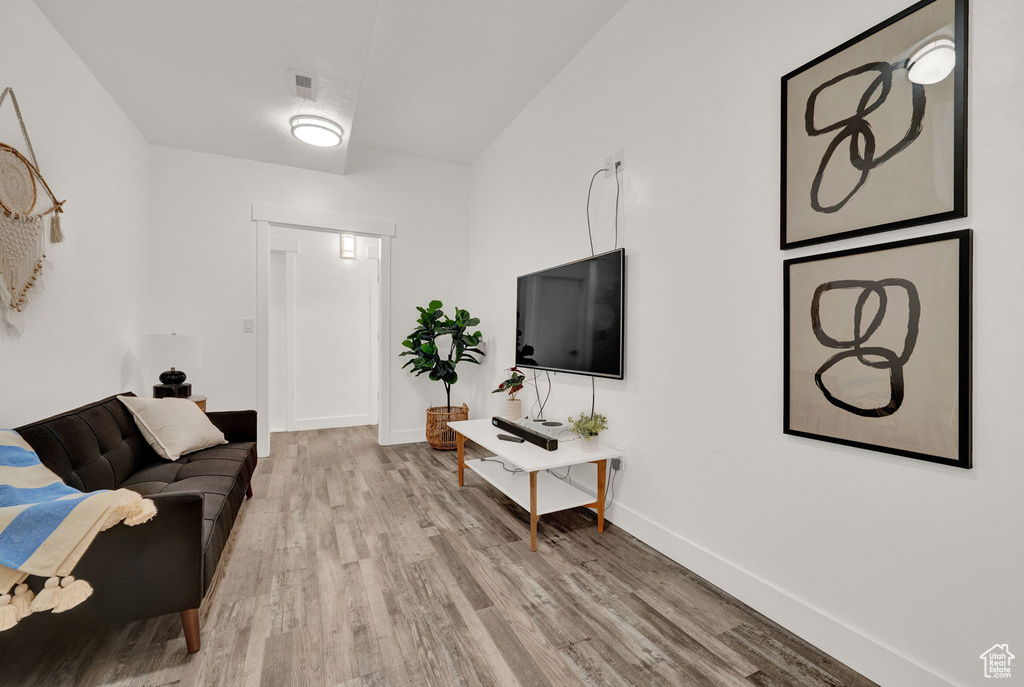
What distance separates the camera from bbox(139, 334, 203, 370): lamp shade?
3.13m

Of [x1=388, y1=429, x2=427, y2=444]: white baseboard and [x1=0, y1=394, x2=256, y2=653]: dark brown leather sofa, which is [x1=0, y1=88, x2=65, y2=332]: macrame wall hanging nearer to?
[x1=0, y1=394, x2=256, y2=653]: dark brown leather sofa

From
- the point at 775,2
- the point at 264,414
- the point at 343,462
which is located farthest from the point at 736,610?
the point at 264,414

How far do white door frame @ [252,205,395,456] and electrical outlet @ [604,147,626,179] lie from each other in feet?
8.39

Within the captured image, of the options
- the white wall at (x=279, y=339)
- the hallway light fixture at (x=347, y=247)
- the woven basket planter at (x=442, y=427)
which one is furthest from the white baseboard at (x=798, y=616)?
the hallway light fixture at (x=347, y=247)

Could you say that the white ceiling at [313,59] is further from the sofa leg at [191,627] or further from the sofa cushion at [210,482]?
the sofa leg at [191,627]

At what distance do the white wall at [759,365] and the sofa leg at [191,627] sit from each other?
1.96m

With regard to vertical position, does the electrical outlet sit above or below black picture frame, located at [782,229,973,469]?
above

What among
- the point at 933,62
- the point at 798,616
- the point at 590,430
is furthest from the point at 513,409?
the point at 933,62

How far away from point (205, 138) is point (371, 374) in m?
2.94

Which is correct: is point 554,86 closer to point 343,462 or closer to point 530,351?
point 530,351

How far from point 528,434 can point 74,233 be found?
287 centimetres

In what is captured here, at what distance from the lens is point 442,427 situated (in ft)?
13.9

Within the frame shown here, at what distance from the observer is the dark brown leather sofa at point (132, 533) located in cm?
130

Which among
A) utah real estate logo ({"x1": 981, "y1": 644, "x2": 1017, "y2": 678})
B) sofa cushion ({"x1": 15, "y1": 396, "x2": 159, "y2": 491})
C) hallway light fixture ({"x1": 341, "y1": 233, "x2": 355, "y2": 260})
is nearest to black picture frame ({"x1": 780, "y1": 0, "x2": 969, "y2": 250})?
utah real estate logo ({"x1": 981, "y1": 644, "x2": 1017, "y2": 678})
